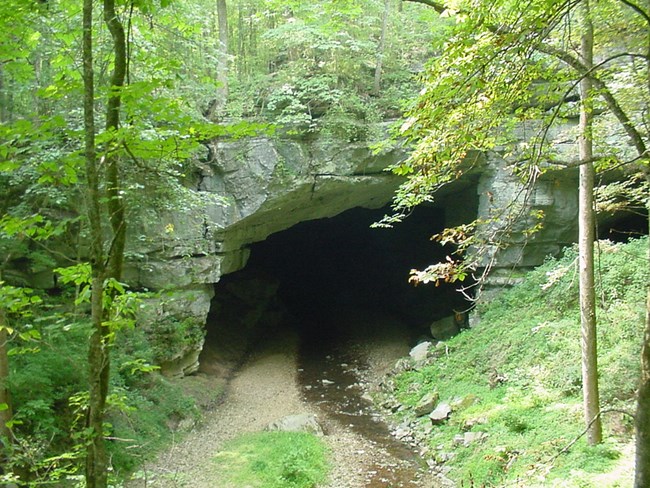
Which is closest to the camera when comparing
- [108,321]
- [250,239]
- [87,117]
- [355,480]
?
[87,117]

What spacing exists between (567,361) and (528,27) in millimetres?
7834

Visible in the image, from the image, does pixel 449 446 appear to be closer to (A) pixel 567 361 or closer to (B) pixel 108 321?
(A) pixel 567 361

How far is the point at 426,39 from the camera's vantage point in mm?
15352

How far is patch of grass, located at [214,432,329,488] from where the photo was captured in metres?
8.20

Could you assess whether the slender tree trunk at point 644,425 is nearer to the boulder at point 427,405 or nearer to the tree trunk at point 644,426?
the tree trunk at point 644,426

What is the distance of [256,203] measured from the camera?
43.5 feet

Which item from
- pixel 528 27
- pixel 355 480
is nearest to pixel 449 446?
pixel 355 480

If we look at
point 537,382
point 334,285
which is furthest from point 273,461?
point 334,285

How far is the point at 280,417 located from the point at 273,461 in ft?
8.98

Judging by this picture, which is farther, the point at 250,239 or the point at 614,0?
the point at 250,239

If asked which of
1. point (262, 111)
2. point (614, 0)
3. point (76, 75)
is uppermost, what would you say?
point (262, 111)

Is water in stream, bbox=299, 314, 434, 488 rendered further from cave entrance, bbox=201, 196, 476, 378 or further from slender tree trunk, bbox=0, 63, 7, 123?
slender tree trunk, bbox=0, 63, 7, 123

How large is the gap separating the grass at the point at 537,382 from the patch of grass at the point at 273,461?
2.45 metres

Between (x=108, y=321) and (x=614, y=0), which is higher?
(x=614, y=0)
